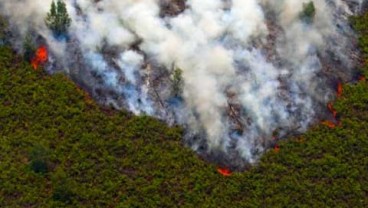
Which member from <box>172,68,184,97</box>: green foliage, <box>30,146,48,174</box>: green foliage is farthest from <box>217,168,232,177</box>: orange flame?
<box>30,146,48,174</box>: green foliage

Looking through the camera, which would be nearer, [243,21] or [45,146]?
[45,146]

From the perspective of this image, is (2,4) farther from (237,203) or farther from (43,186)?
(237,203)

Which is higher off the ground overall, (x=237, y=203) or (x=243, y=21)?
(x=243, y=21)

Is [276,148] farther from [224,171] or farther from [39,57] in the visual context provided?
[39,57]

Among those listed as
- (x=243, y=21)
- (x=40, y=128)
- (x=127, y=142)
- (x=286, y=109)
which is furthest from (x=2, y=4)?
(x=286, y=109)

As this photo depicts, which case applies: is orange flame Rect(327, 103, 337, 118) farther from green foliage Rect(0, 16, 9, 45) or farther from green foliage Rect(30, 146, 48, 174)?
green foliage Rect(0, 16, 9, 45)

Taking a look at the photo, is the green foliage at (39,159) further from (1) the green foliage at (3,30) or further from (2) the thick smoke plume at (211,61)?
(1) the green foliage at (3,30)
